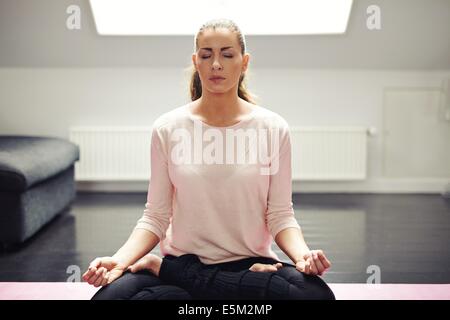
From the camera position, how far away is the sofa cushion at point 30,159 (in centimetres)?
231

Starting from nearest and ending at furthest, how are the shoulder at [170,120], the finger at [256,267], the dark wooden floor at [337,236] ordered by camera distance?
the finger at [256,267] → the shoulder at [170,120] → the dark wooden floor at [337,236]

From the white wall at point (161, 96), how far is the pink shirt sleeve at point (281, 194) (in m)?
2.42

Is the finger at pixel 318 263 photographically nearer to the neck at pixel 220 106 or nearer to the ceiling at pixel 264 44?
the neck at pixel 220 106

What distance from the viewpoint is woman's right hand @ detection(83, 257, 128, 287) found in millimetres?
1024

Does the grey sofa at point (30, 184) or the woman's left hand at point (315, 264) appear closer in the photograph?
the woman's left hand at point (315, 264)

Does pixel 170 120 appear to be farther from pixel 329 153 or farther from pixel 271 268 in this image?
pixel 329 153

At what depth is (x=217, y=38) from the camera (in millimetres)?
1153

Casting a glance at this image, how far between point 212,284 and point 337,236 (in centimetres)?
164

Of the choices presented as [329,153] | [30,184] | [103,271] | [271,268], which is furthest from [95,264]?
[329,153]

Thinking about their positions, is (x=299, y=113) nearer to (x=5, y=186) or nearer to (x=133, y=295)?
(x=5, y=186)

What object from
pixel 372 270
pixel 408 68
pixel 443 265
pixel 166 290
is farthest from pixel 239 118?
pixel 408 68

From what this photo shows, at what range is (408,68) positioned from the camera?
360 centimetres

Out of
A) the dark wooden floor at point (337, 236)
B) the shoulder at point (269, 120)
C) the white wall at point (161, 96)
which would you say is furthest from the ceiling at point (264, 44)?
the shoulder at point (269, 120)

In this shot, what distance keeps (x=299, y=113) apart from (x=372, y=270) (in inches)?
67.2
